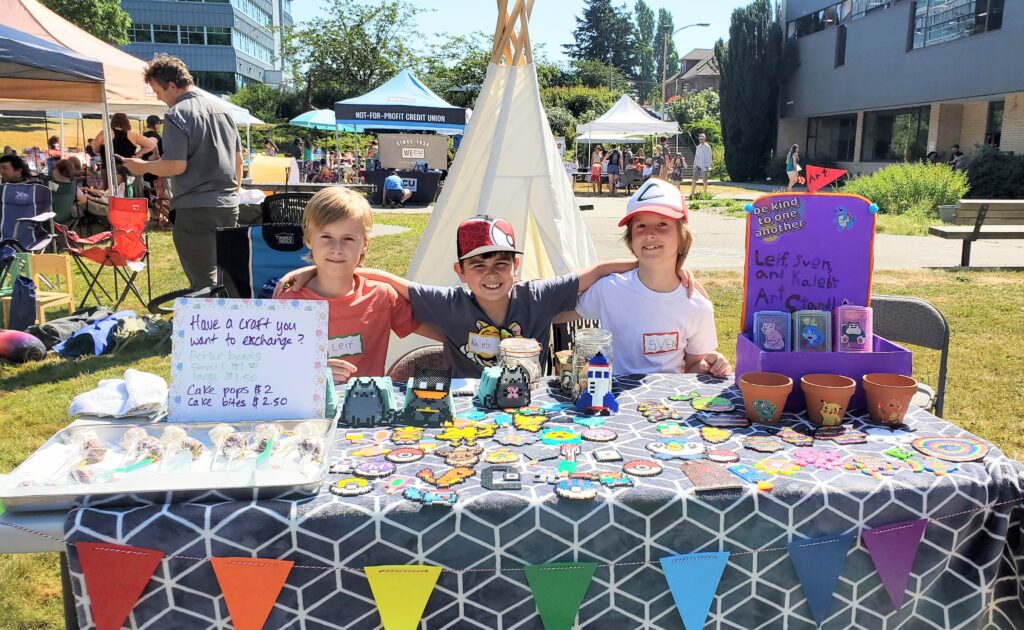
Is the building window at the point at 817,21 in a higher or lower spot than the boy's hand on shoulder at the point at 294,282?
higher

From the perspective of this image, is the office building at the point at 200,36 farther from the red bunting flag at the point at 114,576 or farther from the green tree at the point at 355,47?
the red bunting flag at the point at 114,576

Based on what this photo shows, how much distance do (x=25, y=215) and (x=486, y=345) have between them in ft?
20.9

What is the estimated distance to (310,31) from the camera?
4169 cm

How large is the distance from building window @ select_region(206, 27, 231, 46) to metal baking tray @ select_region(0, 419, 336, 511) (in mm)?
75142

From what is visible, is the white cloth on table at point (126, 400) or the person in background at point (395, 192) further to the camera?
the person in background at point (395, 192)

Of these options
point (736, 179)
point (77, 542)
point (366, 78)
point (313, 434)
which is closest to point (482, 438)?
point (313, 434)

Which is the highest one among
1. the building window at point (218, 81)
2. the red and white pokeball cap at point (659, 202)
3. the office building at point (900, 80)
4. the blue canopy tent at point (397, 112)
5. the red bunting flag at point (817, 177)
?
the building window at point (218, 81)

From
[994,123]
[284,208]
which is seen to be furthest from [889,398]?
[994,123]

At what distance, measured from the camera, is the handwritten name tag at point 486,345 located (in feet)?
8.82

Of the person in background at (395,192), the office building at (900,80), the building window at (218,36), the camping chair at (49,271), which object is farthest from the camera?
the building window at (218,36)

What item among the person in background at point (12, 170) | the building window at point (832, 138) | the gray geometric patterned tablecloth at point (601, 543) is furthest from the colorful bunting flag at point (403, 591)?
the building window at point (832, 138)

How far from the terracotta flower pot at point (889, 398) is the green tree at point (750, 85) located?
33.6 meters

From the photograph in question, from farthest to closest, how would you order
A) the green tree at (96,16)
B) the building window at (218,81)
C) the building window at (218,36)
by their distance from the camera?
the building window at (218,81) < the building window at (218,36) < the green tree at (96,16)

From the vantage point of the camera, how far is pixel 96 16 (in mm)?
39000
